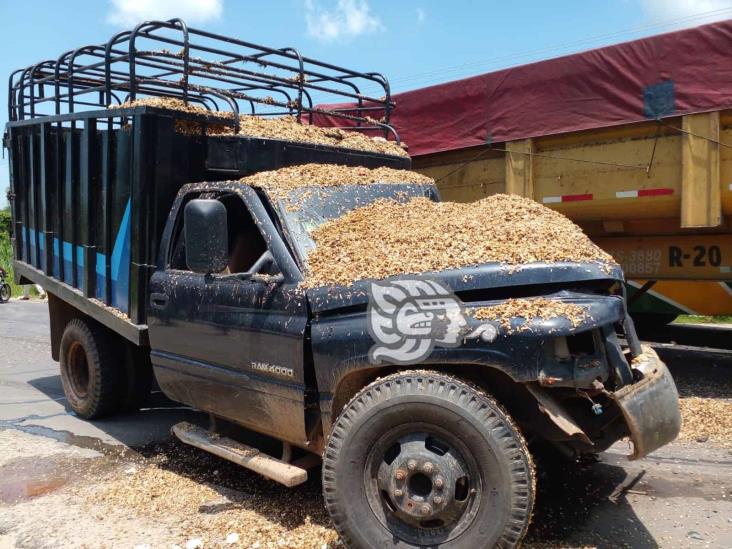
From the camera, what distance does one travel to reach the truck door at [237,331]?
3.69 m

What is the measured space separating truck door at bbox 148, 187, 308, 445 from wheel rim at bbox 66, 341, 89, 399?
68.2 inches

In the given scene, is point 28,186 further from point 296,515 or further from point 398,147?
point 296,515

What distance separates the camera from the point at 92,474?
4676 mm

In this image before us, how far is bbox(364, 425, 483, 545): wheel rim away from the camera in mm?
3025

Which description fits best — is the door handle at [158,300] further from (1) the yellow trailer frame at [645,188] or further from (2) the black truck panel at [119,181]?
(1) the yellow trailer frame at [645,188]

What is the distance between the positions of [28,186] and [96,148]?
1.86m

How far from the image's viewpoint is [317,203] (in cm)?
424

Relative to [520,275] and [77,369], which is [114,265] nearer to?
[77,369]

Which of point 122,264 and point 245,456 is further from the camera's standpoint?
point 122,264

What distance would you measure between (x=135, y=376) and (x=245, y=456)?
7.60 ft

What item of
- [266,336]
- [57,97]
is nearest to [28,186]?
[57,97]

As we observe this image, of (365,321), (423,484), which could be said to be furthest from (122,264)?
(423,484)

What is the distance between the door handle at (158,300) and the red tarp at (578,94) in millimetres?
3843

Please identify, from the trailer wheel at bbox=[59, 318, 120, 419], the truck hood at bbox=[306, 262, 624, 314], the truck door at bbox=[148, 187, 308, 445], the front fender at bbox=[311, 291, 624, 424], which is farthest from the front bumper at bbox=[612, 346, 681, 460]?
the trailer wheel at bbox=[59, 318, 120, 419]
